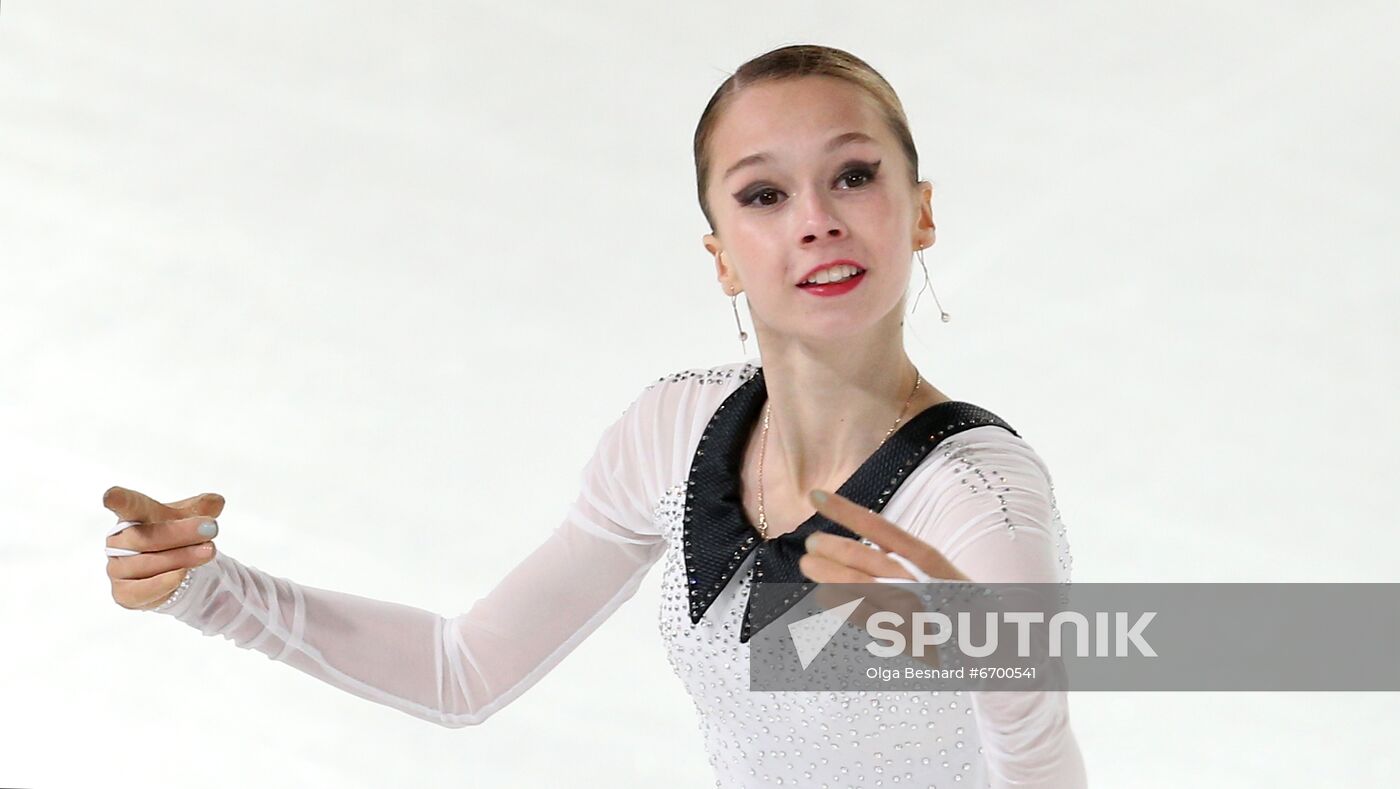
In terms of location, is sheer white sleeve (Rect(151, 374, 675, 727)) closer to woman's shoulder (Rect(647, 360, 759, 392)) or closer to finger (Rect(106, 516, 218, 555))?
woman's shoulder (Rect(647, 360, 759, 392))

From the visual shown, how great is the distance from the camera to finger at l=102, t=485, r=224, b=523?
193 cm

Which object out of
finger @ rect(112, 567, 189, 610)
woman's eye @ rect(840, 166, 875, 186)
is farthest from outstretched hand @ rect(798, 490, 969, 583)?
finger @ rect(112, 567, 189, 610)

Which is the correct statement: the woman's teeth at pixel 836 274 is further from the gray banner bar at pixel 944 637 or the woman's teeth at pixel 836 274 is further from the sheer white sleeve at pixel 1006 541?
the gray banner bar at pixel 944 637

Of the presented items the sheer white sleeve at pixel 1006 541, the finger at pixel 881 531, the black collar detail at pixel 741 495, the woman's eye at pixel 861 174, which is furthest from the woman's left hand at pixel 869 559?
the woman's eye at pixel 861 174

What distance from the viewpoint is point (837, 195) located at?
1977mm

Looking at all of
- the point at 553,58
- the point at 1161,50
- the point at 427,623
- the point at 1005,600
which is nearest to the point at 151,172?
the point at 553,58

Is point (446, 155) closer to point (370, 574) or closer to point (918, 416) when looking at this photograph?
point (370, 574)

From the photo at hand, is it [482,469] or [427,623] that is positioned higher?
[482,469]

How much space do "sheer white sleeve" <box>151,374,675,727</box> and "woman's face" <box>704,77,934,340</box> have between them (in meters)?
0.39

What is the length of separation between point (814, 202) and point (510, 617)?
0.77 meters

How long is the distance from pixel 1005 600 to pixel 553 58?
2.82 m

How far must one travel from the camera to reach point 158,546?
1.98 metres

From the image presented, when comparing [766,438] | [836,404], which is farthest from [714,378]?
[836,404]

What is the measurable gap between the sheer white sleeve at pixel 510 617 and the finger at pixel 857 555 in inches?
30.2
